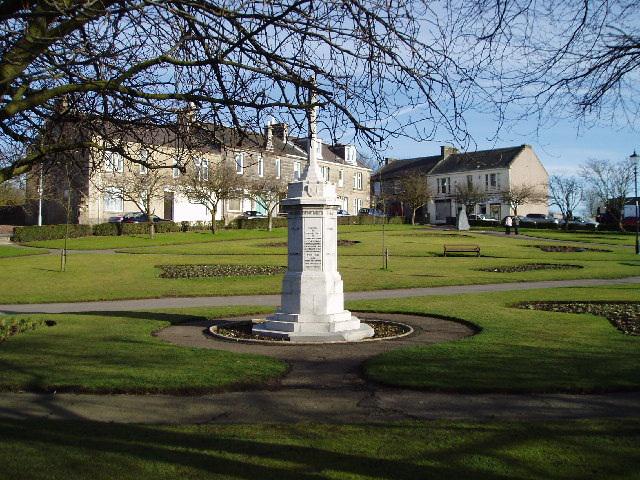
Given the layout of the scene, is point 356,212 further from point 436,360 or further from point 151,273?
point 436,360

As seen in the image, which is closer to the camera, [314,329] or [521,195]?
[314,329]

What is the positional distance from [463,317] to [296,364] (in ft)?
19.1

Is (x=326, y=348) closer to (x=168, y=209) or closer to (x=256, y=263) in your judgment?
(x=256, y=263)

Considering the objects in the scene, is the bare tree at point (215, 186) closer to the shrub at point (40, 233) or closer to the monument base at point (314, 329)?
the shrub at point (40, 233)

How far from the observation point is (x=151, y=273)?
26625 millimetres

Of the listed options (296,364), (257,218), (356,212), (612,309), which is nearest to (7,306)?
(296,364)

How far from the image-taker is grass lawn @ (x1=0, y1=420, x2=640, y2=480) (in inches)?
202

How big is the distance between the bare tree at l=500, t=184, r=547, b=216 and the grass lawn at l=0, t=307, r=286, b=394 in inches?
2561

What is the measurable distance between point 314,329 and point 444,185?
74935 millimetres

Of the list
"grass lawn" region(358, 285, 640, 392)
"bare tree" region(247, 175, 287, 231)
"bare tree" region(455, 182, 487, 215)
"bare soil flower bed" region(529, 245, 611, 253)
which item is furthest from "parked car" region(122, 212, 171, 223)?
"grass lawn" region(358, 285, 640, 392)

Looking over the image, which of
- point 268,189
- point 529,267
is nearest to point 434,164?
point 268,189

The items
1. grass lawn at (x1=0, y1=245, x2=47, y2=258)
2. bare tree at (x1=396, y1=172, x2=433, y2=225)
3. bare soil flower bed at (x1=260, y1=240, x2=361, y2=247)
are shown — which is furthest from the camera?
bare tree at (x1=396, y1=172, x2=433, y2=225)

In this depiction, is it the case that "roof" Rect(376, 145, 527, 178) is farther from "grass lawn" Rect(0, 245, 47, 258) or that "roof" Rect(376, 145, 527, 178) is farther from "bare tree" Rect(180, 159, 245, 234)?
"grass lawn" Rect(0, 245, 47, 258)

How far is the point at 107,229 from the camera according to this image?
4775 cm
